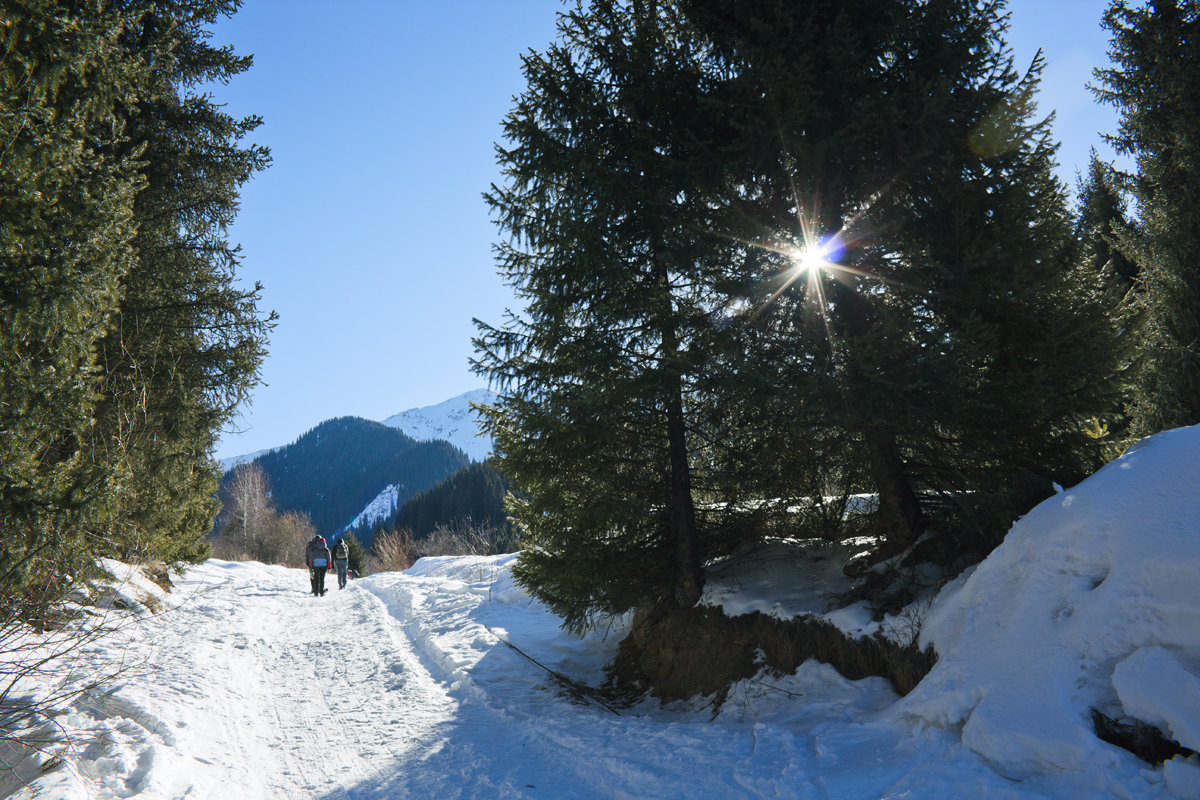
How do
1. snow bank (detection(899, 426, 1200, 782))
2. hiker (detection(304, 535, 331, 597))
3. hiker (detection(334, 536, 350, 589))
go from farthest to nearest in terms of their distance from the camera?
hiker (detection(334, 536, 350, 589)), hiker (detection(304, 535, 331, 597)), snow bank (detection(899, 426, 1200, 782))

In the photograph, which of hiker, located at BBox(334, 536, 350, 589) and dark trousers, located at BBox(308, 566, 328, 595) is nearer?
dark trousers, located at BBox(308, 566, 328, 595)

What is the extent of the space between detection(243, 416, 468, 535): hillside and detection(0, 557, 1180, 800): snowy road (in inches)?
5883

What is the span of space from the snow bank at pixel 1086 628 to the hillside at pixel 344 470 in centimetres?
15463

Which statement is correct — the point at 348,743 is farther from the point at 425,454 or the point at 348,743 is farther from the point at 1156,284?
the point at 425,454

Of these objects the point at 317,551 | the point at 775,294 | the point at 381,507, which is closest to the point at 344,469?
the point at 381,507

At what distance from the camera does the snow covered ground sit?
3096mm

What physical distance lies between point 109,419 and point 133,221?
2.71 m

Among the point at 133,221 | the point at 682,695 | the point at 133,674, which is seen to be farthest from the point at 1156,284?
the point at 133,221

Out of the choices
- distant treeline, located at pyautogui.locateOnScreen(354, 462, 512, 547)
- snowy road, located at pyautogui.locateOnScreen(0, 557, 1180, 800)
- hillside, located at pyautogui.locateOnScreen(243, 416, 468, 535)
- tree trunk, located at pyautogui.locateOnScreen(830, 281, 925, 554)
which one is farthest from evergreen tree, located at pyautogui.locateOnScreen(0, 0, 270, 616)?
hillside, located at pyautogui.locateOnScreen(243, 416, 468, 535)

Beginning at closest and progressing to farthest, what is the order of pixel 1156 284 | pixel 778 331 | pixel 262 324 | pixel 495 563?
1. pixel 778 331
2. pixel 1156 284
3. pixel 262 324
4. pixel 495 563

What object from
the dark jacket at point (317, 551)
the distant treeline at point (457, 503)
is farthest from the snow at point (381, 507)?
the dark jacket at point (317, 551)

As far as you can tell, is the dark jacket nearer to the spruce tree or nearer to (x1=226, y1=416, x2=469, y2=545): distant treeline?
the spruce tree

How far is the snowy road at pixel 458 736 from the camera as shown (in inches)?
146

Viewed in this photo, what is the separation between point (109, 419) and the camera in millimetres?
7281
